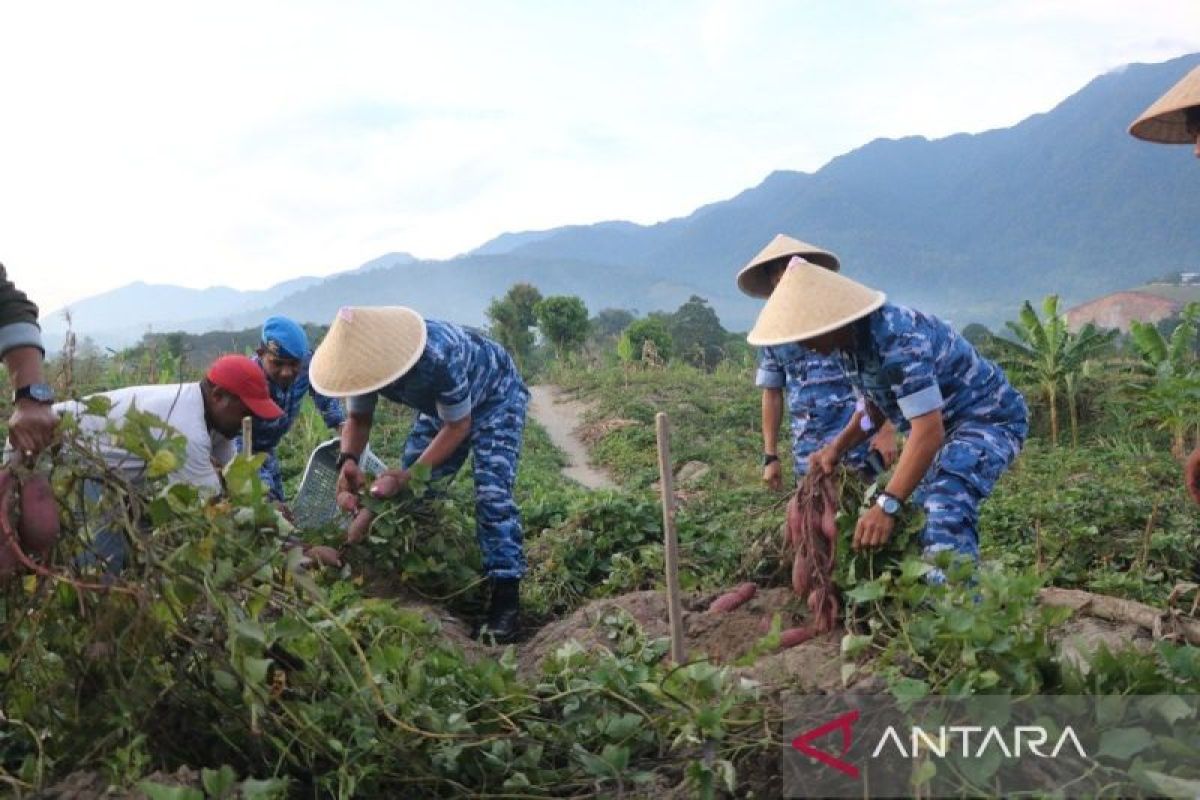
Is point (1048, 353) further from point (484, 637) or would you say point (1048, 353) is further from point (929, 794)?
point (929, 794)

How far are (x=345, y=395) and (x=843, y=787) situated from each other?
2.38 meters

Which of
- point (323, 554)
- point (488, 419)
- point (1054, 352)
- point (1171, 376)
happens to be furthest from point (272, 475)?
point (1054, 352)

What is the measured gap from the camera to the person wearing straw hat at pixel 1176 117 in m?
2.97

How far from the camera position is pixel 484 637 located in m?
4.33

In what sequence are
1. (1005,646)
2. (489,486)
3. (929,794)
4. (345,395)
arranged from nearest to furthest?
1. (929,794)
2. (1005,646)
3. (345,395)
4. (489,486)

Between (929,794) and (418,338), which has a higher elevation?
(418,338)

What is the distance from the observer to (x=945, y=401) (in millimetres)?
3141

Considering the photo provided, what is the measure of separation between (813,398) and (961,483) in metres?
1.12

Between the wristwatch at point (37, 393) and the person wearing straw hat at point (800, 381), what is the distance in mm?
2639

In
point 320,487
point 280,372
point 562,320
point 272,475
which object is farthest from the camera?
point 562,320

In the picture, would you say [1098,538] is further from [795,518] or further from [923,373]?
[923,373]

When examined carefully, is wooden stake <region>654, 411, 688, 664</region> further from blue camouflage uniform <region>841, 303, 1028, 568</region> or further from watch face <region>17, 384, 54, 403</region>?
watch face <region>17, 384, 54, 403</region>

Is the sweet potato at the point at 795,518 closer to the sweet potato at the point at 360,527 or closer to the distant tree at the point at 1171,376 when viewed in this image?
the sweet potato at the point at 360,527

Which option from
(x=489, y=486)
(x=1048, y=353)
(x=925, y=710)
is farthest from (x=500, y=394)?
(x=1048, y=353)
